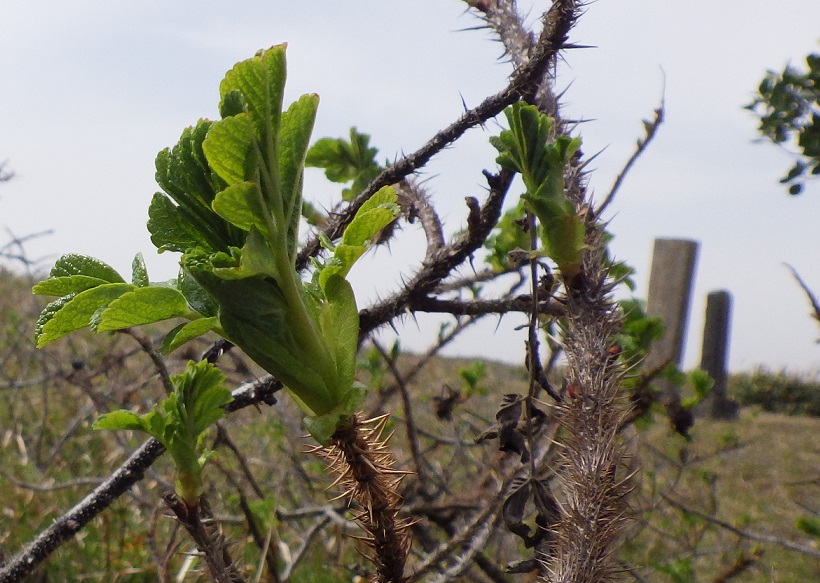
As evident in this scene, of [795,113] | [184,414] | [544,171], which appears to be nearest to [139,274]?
[184,414]

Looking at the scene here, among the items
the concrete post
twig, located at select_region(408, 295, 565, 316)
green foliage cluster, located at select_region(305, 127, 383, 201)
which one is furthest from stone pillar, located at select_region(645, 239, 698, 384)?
twig, located at select_region(408, 295, 565, 316)

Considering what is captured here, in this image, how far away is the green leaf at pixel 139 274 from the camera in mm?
714

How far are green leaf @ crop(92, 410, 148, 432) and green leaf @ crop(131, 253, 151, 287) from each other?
14cm

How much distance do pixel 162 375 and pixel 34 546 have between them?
312mm

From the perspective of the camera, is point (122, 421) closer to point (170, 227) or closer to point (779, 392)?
point (170, 227)

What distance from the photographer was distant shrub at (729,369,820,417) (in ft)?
40.6

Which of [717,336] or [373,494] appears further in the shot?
[717,336]

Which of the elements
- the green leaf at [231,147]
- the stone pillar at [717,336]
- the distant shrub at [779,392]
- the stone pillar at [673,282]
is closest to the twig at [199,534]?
the green leaf at [231,147]

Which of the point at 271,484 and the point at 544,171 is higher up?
the point at 544,171

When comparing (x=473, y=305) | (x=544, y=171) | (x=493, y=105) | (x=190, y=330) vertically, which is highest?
(x=493, y=105)

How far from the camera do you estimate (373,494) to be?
710 mm

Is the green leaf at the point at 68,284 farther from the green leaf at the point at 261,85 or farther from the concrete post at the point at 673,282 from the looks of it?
the concrete post at the point at 673,282

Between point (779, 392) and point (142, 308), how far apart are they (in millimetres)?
14331

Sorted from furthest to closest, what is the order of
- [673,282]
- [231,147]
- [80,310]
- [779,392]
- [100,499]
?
[779,392], [673,282], [100,499], [80,310], [231,147]
